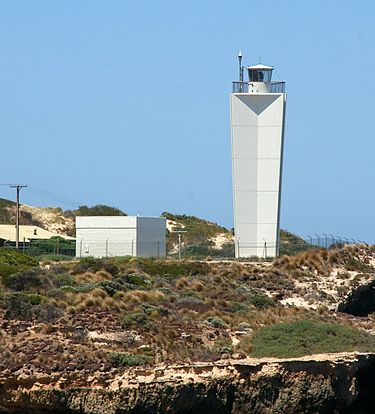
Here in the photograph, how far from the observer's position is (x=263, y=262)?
5056cm

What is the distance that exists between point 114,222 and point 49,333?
81.1ft

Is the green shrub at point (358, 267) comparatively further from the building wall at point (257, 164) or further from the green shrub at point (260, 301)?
the green shrub at point (260, 301)

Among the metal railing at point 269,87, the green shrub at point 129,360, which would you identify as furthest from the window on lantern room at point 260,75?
the green shrub at point 129,360

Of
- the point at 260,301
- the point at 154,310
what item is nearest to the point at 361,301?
the point at 260,301

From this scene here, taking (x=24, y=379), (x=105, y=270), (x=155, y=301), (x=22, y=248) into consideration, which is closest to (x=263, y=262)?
(x=105, y=270)

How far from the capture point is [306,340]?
114ft

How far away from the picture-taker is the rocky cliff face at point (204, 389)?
29.9 meters

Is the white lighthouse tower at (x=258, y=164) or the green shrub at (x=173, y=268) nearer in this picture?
the green shrub at (x=173, y=268)

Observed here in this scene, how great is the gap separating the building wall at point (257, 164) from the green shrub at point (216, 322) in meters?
16.0

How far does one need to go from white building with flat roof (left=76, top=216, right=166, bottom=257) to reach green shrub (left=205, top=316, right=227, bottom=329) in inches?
784

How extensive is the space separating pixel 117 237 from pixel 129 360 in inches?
1057

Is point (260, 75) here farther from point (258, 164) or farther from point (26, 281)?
point (26, 281)

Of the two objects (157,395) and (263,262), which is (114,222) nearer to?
(263,262)

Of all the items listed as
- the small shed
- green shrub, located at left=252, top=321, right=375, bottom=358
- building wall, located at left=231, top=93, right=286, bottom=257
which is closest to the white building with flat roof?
building wall, located at left=231, top=93, right=286, bottom=257
